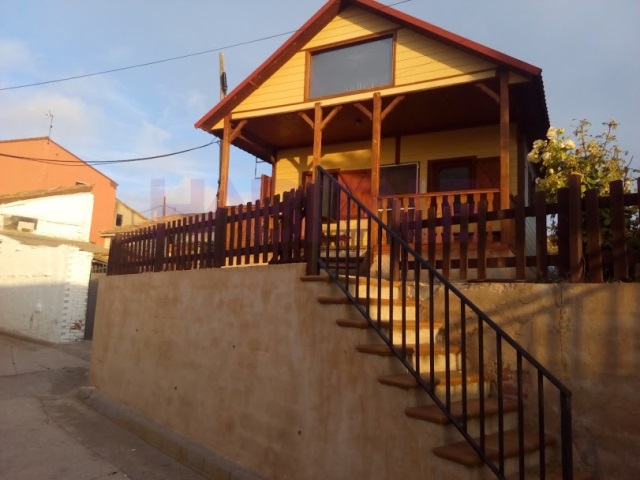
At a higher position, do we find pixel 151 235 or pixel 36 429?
pixel 151 235

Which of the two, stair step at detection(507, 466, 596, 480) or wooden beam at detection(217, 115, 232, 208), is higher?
wooden beam at detection(217, 115, 232, 208)

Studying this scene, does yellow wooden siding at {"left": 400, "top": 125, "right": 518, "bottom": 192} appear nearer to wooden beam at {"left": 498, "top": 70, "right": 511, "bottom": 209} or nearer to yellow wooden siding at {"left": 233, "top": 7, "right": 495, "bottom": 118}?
wooden beam at {"left": 498, "top": 70, "right": 511, "bottom": 209}

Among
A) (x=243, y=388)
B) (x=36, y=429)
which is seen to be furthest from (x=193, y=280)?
(x=36, y=429)

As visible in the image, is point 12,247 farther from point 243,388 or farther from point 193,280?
point 243,388

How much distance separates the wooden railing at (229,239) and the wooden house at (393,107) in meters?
3.10

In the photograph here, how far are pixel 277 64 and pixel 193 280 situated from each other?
593 centimetres

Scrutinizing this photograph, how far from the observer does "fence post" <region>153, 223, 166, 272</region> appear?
24.1ft

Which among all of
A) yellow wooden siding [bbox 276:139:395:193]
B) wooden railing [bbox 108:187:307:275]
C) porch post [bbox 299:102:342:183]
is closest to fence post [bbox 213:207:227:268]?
wooden railing [bbox 108:187:307:275]

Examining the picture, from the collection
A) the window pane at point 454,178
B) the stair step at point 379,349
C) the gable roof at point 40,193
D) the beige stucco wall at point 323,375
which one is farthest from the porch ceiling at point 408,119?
the gable roof at point 40,193

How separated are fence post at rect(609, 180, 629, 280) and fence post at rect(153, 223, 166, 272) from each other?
569 centimetres

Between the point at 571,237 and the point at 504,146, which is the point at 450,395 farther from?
the point at 504,146

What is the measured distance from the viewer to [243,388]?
5086 mm

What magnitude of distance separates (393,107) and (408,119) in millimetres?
1170

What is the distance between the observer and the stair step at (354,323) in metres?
3.96
